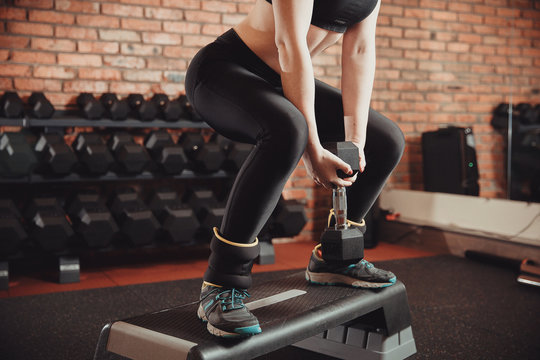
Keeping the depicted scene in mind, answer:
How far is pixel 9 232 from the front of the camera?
8.41 ft

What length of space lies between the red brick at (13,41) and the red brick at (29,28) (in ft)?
0.11

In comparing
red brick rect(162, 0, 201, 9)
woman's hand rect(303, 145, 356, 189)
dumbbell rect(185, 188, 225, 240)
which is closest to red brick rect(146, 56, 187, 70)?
red brick rect(162, 0, 201, 9)

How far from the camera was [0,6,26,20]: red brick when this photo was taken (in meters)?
3.01

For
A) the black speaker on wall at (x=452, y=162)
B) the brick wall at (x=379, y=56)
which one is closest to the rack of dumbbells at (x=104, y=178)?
the brick wall at (x=379, y=56)

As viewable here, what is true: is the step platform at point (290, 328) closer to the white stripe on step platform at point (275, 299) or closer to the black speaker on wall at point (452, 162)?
the white stripe on step platform at point (275, 299)

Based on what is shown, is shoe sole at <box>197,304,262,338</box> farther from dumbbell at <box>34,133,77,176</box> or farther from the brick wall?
the brick wall

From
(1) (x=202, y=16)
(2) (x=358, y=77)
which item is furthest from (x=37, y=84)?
(2) (x=358, y=77)

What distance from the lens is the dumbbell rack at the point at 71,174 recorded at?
2.73m

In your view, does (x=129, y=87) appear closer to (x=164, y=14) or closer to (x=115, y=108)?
(x=115, y=108)

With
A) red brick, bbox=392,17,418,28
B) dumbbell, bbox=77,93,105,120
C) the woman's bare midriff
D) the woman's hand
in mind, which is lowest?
the woman's hand

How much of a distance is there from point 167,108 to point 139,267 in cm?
95

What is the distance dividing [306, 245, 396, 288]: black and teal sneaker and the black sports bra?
2.34ft

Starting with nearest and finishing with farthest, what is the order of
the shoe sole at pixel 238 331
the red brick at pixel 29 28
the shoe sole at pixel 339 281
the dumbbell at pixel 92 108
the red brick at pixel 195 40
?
the shoe sole at pixel 238 331
the shoe sole at pixel 339 281
the dumbbell at pixel 92 108
the red brick at pixel 29 28
the red brick at pixel 195 40

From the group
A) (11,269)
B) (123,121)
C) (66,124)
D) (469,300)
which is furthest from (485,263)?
(11,269)
